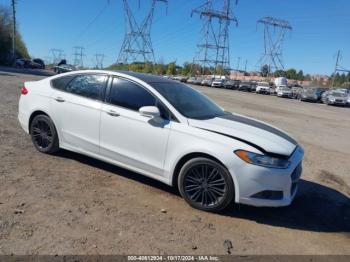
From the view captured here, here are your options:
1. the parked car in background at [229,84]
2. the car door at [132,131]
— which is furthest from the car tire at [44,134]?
the parked car in background at [229,84]

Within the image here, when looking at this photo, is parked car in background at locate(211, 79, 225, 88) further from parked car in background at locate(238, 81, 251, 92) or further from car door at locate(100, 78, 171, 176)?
car door at locate(100, 78, 171, 176)

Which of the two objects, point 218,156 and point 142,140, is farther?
point 142,140

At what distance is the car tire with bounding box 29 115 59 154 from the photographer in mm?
6095

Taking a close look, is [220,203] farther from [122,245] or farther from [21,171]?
[21,171]

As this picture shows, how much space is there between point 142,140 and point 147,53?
171 feet

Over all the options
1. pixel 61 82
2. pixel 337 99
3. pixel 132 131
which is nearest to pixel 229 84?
pixel 337 99

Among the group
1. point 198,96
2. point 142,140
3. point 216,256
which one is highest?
point 198,96

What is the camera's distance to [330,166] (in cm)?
777

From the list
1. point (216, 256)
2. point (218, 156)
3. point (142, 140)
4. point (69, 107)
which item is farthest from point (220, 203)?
point (69, 107)

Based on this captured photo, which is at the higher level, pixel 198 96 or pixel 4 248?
pixel 198 96

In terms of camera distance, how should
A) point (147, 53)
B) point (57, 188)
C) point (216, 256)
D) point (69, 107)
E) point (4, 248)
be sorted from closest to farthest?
1. point (4, 248)
2. point (216, 256)
3. point (57, 188)
4. point (69, 107)
5. point (147, 53)

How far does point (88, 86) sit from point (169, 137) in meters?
1.79

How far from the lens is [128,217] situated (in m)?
4.30

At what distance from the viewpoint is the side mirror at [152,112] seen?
484 cm
